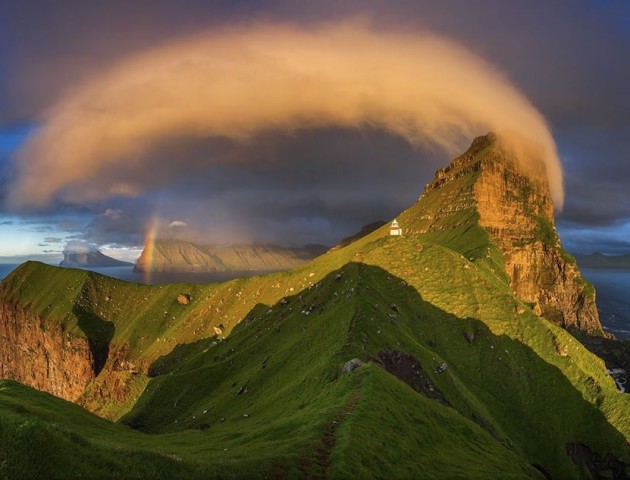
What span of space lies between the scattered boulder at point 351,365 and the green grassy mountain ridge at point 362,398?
160cm

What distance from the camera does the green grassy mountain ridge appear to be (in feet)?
110

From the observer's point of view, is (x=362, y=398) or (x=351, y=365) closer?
(x=362, y=398)

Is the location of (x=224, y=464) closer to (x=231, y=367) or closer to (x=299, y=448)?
(x=299, y=448)

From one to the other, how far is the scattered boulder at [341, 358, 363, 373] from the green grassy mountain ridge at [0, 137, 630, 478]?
160 centimetres

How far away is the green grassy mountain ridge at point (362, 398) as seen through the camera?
33.5m

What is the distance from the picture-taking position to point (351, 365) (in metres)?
66.1

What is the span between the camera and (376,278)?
120125 millimetres

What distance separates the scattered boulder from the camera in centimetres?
6531

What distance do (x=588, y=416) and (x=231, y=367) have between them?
315ft

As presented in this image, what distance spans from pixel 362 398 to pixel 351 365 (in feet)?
49.6

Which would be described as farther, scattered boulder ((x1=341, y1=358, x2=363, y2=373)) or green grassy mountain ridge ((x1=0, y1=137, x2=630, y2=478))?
scattered boulder ((x1=341, y1=358, x2=363, y2=373))

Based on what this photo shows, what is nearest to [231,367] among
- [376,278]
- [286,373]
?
[286,373]

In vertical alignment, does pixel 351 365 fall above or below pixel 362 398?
above

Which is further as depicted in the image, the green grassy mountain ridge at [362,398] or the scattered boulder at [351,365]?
the scattered boulder at [351,365]
